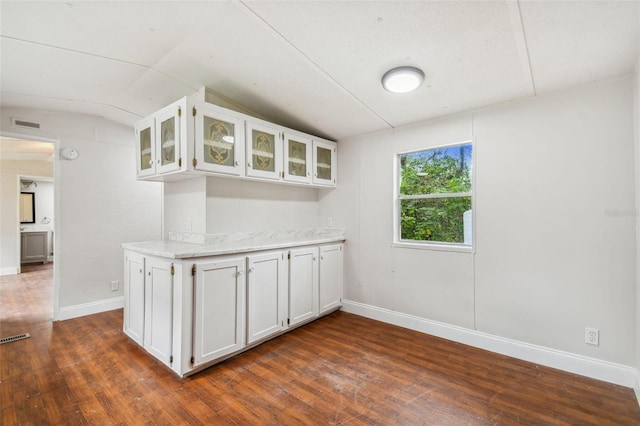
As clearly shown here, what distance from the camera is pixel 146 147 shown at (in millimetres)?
2980

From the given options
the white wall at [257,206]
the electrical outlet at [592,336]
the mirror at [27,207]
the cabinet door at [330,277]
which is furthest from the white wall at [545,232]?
the mirror at [27,207]

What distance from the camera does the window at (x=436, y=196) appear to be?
2.97 meters

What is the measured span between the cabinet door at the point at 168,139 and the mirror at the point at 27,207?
701 cm

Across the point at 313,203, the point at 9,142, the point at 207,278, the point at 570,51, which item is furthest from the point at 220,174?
the point at 9,142

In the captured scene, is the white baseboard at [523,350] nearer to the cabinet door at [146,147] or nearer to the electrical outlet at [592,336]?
the electrical outlet at [592,336]

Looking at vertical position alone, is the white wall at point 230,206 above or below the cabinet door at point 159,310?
above

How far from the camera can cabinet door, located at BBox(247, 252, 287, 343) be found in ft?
8.65

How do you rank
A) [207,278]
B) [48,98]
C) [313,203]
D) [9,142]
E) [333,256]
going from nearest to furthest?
[207,278], [48,98], [333,256], [313,203], [9,142]

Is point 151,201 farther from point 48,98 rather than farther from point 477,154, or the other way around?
point 477,154

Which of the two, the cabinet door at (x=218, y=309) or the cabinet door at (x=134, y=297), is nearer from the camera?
the cabinet door at (x=218, y=309)

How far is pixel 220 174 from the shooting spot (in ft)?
8.87

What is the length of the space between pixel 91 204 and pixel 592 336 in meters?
5.55

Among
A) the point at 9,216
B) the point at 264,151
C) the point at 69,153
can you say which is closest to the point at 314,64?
the point at 264,151

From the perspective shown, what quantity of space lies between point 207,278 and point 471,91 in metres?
2.82
